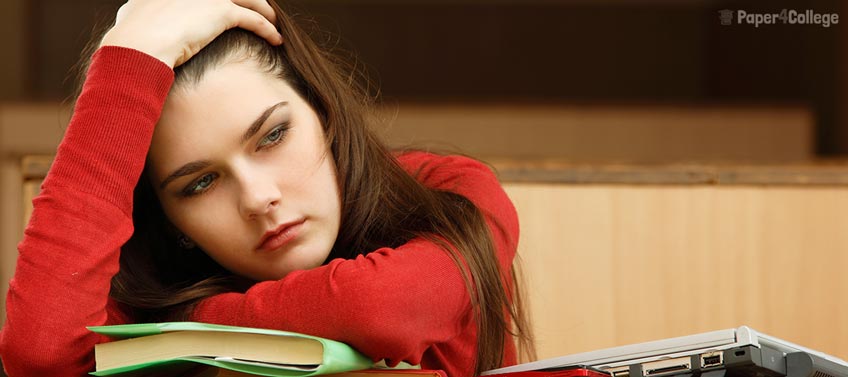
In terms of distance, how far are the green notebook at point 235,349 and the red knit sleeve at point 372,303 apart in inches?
1.5

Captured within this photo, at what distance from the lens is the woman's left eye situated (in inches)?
30.2

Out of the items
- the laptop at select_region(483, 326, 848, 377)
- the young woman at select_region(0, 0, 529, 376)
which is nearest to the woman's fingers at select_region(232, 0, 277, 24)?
the young woman at select_region(0, 0, 529, 376)

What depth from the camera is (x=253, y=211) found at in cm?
75

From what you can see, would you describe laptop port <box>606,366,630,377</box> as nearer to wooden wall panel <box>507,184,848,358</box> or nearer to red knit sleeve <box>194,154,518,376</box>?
red knit sleeve <box>194,154,518,376</box>

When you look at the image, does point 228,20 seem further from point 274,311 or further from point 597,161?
point 597,161

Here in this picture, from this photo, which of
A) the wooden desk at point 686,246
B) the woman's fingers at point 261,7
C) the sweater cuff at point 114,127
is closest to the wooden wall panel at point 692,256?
the wooden desk at point 686,246

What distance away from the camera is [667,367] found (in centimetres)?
62

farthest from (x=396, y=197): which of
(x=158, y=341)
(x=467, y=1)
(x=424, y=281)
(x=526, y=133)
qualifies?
(x=467, y=1)

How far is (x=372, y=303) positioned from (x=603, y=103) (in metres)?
2.16

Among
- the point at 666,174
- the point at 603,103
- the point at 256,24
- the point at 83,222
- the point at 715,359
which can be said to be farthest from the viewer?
the point at 603,103

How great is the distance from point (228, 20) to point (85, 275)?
22 cm

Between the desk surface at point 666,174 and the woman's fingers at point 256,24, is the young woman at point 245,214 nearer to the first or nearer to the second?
the woman's fingers at point 256,24

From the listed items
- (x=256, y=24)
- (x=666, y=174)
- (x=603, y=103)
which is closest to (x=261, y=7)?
(x=256, y=24)

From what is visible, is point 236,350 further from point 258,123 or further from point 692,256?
point 692,256
